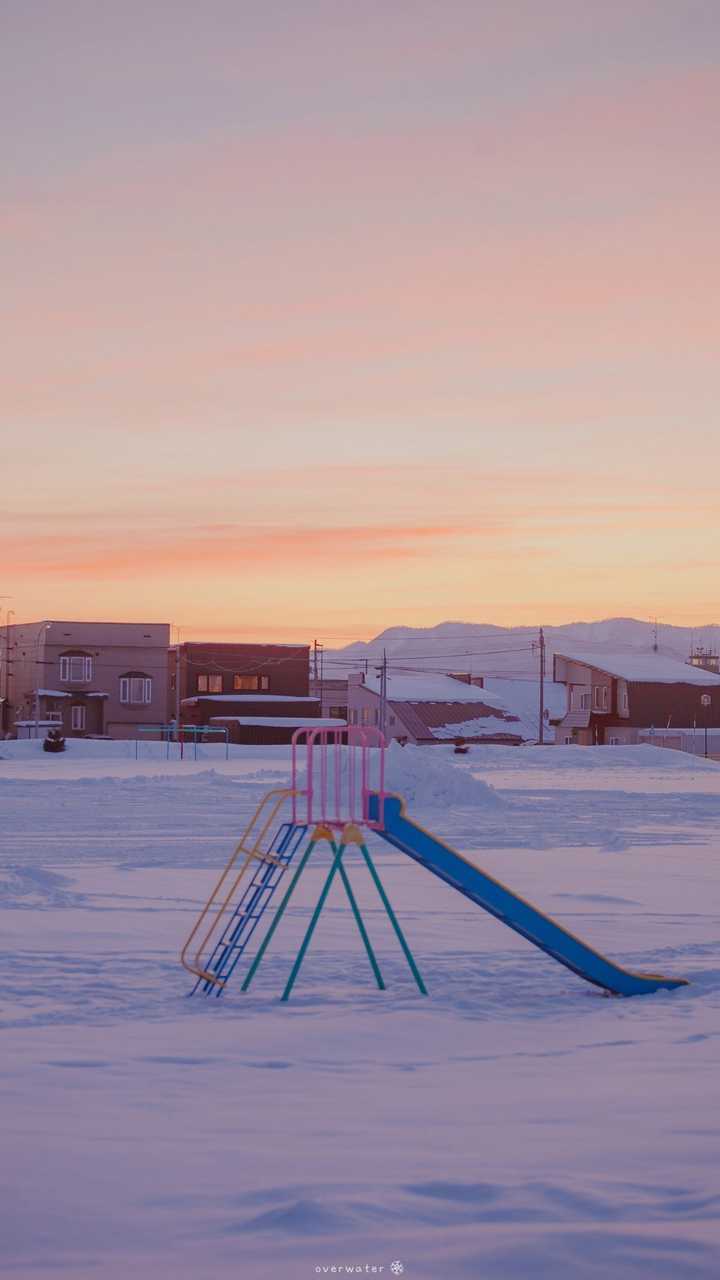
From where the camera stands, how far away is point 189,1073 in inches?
259

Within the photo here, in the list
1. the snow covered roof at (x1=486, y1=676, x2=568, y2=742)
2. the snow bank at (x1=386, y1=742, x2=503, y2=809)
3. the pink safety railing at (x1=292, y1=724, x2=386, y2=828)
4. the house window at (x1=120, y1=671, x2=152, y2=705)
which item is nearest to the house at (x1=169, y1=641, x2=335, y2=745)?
the house window at (x1=120, y1=671, x2=152, y2=705)

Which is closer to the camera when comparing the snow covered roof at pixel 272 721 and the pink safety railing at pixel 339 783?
the pink safety railing at pixel 339 783

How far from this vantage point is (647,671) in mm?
71625

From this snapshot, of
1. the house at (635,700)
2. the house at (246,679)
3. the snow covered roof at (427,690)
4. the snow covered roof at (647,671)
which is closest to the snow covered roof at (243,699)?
the house at (246,679)

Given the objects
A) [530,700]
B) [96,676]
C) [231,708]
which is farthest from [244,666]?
[530,700]

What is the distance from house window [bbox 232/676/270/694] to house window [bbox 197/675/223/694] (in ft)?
2.67

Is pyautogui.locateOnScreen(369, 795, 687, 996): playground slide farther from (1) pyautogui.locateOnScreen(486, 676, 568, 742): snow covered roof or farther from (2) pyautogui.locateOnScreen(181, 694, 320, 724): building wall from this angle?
(1) pyautogui.locateOnScreen(486, 676, 568, 742): snow covered roof

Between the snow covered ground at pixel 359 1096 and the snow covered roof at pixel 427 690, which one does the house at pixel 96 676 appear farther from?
the snow covered ground at pixel 359 1096

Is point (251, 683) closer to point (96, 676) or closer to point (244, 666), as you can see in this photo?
point (244, 666)

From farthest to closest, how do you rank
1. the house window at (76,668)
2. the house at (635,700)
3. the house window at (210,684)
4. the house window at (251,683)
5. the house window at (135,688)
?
1. the house window at (251,683)
2. the house window at (210,684)
3. the house window at (135,688)
4. the house window at (76,668)
5. the house at (635,700)

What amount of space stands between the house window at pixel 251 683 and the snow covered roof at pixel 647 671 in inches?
659

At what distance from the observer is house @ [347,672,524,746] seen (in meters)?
75.6

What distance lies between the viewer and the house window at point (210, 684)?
77.2 meters

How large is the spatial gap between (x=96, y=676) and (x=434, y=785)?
48.3 m
